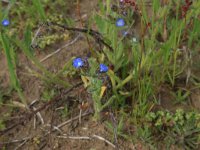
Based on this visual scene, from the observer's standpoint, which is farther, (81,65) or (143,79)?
(143,79)

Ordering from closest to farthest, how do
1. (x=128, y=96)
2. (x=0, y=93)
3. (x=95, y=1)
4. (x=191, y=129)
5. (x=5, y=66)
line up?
(x=191, y=129)
(x=128, y=96)
(x=0, y=93)
(x=5, y=66)
(x=95, y=1)

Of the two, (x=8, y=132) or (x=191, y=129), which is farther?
(x=8, y=132)

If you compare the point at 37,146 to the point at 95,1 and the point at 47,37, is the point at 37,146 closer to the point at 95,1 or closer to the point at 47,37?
the point at 47,37

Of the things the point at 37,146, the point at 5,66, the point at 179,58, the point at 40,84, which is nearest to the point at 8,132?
the point at 37,146

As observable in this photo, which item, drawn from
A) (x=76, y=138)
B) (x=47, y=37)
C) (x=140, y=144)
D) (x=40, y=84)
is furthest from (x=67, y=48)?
(x=140, y=144)

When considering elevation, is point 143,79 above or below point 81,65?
below

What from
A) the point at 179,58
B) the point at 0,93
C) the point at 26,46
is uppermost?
the point at 26,46

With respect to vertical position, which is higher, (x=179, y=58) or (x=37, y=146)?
(x=179, y=58)

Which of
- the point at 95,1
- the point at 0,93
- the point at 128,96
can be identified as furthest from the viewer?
the point at 95,1

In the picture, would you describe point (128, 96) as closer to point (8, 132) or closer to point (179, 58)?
point (179, 58)
